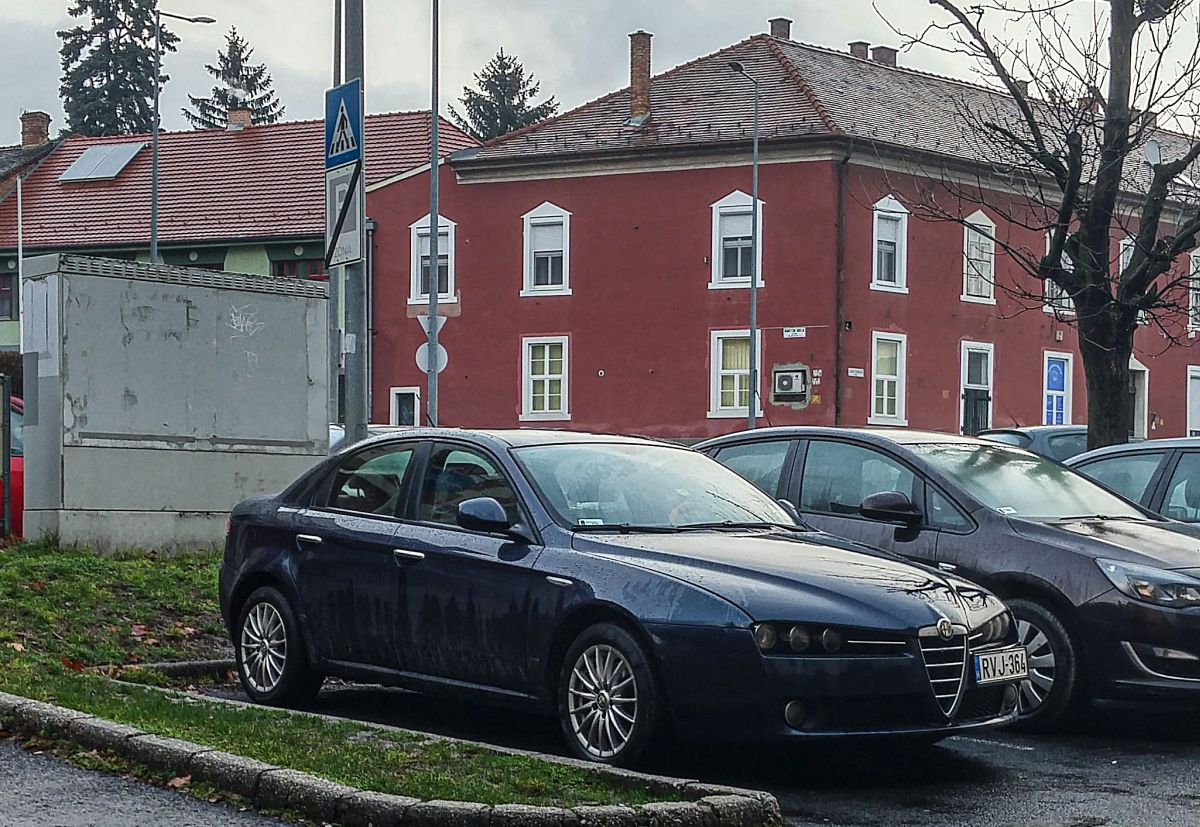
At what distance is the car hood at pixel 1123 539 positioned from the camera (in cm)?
961

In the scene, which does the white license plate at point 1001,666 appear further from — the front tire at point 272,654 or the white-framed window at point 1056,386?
the white-framed window at point 1056,386

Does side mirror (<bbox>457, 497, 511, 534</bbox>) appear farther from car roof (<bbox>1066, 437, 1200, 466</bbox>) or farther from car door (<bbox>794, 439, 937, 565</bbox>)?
car roof (<bbox>1066, 437, 1200, 466</bbox>)

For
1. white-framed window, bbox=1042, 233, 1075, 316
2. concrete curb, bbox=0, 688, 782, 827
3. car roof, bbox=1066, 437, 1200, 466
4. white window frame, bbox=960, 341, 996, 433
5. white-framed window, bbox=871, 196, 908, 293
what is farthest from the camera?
white window frame, bbox=960, 341, 996, 433

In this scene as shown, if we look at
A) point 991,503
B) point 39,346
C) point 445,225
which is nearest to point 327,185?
point 39,346

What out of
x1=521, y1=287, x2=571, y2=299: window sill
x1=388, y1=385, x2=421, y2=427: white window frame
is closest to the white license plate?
x1=521, y1=287, x2=571, y2=299: window sill

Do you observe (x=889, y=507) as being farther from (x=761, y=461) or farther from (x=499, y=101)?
(x=499, y=101)

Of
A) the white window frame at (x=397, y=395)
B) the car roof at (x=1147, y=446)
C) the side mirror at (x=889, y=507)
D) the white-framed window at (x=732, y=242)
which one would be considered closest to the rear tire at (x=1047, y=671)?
the side mirror at (x=889, y=507)

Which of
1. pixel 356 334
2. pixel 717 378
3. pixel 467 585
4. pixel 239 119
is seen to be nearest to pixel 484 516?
pixel 467 585

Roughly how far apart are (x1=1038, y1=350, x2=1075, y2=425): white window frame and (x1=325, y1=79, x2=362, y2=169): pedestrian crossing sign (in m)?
39.0

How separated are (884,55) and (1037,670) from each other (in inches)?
1875

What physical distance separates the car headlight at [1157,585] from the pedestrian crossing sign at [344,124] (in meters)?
5.93

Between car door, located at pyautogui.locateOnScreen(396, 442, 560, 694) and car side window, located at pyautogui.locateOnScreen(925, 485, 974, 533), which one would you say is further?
car side window, located at pyautogui.locateOnScreen(925, 485, 974, 533)

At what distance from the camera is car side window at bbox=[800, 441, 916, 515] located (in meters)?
10.6

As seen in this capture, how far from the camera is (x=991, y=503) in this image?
33.6 feet
